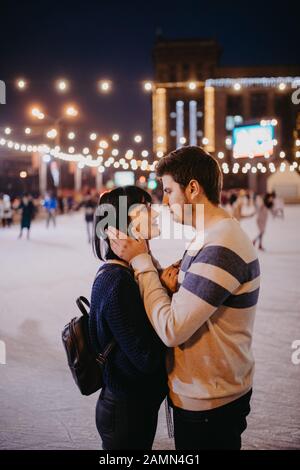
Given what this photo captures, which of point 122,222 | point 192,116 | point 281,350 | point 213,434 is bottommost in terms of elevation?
point 281,350

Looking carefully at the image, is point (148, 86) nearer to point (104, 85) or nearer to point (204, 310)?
point (104, 85)

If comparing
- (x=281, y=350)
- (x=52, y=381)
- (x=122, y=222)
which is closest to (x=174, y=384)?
(x=122, y=222)

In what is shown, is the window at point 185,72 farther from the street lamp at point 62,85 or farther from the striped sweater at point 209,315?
the striped sweater at point 209,315

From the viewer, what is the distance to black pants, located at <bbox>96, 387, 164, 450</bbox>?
76.7 inches

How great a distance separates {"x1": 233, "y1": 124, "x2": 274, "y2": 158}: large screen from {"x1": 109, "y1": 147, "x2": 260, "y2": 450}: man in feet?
59.0

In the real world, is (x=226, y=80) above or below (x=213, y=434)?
above

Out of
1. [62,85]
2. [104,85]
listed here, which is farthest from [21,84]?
[104,85]

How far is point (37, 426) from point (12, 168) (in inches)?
1781

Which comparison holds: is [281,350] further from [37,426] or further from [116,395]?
[116,395]

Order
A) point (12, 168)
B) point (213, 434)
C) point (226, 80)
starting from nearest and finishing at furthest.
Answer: point (213, 434) → point (12, 168) → point (226, 80)

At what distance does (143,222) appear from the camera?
1.89 metres

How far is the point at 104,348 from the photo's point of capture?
1.95m

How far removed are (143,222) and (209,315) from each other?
44cm

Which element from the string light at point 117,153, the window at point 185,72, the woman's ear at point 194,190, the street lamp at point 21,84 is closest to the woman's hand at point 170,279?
the woman's ear at point 194,190
